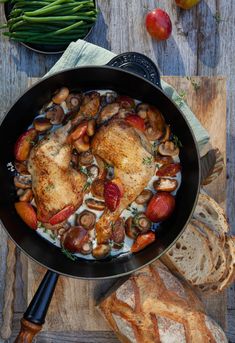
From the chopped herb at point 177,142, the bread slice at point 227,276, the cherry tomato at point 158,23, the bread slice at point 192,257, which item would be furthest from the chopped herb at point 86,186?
the cherry tomato at point 158,23

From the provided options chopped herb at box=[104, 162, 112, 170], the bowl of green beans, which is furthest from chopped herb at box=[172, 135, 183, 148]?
the bowl of green beans

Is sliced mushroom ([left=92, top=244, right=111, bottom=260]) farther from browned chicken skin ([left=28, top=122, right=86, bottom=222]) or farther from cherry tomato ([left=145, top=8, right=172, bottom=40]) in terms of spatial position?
cherry tomato ([left=145, top=8, right=172, bottom=40])

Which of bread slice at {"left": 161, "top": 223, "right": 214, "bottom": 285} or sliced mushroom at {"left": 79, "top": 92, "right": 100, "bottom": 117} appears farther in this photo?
bread slice at {"left": 161, "top": 223, "right": 214, "bottom": 285}

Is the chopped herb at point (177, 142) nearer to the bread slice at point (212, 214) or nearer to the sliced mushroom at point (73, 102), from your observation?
the bread slice at point (212, 214)

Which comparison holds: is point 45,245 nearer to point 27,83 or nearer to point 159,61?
point 27,83

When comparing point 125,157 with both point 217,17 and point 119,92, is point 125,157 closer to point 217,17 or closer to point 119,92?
point 119,92

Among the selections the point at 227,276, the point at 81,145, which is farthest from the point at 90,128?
the point at 227,276

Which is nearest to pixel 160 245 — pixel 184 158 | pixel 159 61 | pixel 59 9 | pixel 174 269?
pixel 174 269
